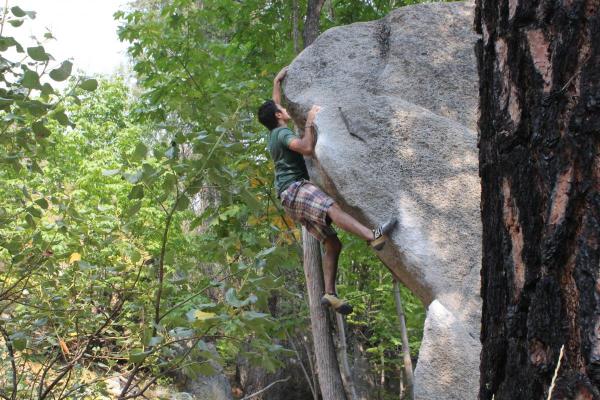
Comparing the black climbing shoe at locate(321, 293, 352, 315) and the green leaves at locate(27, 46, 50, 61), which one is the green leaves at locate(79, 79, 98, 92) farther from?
the black climbing shoe at locate(321, 293, 352, 315)

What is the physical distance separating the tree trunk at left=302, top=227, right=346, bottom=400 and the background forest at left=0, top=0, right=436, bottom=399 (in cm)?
29

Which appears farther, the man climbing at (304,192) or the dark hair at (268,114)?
the dark hair at (268,114)

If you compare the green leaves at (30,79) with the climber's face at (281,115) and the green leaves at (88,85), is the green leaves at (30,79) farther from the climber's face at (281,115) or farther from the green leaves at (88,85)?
the climber's face at (281,115)

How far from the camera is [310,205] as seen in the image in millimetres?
5969

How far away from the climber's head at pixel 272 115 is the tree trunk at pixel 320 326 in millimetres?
1492

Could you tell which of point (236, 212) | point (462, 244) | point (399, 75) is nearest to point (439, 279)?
point (462, 244)

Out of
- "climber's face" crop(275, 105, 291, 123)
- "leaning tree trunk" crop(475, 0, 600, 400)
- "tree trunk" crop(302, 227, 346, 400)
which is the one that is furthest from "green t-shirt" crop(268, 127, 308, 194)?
"leaning tree trunk" crop(475, 0, 600, 400)

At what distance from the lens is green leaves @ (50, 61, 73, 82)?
2.75 m

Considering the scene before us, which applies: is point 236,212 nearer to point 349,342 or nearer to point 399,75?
point 399,75

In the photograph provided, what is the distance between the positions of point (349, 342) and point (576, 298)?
1297 centimetres

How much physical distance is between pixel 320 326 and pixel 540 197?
6221 mm

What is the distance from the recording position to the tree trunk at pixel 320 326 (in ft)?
24.0

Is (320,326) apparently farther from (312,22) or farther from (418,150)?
(312,22)

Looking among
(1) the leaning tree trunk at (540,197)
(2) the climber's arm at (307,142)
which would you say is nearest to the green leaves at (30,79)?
(1) the leaning tree trunk at (540,197)
